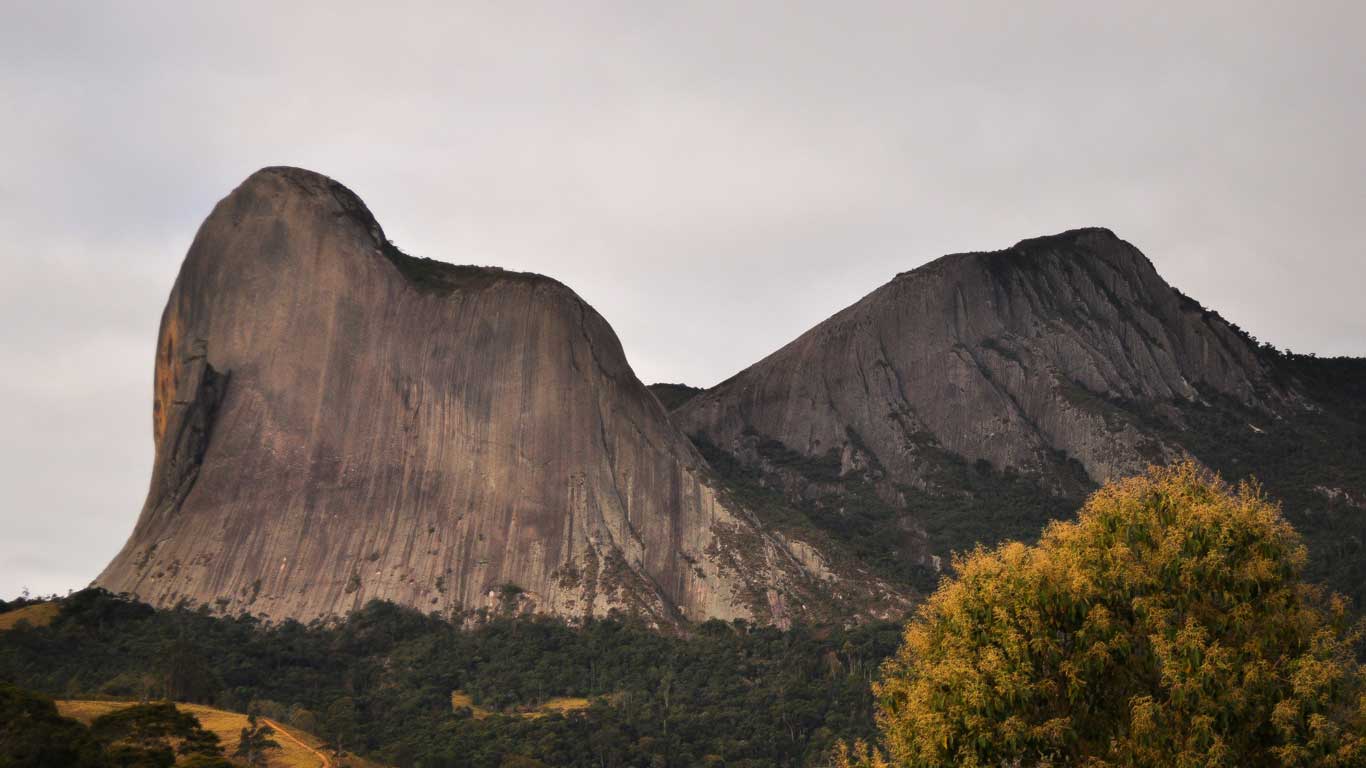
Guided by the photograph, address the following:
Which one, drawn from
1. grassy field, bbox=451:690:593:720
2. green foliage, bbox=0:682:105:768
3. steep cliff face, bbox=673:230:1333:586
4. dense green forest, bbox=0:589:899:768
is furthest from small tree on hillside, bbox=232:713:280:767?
steep cliff face, bbox=673:230:1333:586

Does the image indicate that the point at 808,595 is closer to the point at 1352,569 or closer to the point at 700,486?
the point at 700,486

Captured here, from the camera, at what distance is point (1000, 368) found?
15375 centimetres

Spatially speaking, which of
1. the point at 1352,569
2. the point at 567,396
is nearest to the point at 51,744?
the point at 567,396

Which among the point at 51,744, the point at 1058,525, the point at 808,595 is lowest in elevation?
the point at 51,744

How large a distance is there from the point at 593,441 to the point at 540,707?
1321 inches

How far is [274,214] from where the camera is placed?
132 meters

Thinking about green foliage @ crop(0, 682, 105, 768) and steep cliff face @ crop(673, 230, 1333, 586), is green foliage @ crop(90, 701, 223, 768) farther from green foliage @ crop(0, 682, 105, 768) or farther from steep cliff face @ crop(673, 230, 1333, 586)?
steep cliff face @ crop(673, 230, 1333, 586)

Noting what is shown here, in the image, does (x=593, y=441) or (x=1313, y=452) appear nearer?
(x=593, y=441)

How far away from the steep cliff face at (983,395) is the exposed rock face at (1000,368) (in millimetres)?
193

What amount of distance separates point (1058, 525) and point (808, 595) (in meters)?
88.3

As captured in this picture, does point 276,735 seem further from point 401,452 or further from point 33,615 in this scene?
point 401,452

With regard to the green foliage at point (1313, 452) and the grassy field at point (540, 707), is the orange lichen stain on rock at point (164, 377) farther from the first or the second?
the green foliage at point (1313, 452)

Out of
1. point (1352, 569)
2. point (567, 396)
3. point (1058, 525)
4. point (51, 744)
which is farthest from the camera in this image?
point (567, 396)

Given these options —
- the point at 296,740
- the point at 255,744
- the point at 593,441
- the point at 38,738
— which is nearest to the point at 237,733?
the point at 255,744
